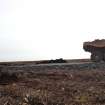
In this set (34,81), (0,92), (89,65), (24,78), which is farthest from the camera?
(89,65)

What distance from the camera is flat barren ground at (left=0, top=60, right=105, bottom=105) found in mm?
7555

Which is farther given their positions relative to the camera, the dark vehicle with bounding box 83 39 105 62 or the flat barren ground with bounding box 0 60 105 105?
the dark vehicle with bounding box 83 39 105 62

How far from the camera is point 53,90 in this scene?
9.16m

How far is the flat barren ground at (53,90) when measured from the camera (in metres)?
7.55

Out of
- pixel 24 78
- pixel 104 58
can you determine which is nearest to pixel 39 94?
pixel 24 78

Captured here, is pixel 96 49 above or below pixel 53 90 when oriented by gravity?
above

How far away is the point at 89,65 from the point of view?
640 inches

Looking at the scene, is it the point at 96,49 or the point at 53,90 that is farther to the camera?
the point at 96,49

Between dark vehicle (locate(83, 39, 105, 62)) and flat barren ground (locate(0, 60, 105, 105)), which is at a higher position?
dark vehicle (locate(83, 39, 105, 62))

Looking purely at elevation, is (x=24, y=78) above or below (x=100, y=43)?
below

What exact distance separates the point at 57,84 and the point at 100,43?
478 inches

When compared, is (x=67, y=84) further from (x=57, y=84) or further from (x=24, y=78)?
(x=24, y=78)

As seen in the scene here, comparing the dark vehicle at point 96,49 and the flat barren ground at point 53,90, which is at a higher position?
the dark vehicle at point 96,49

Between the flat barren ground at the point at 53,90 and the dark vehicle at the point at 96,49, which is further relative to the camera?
the dark vehicle at the point at 96,49
